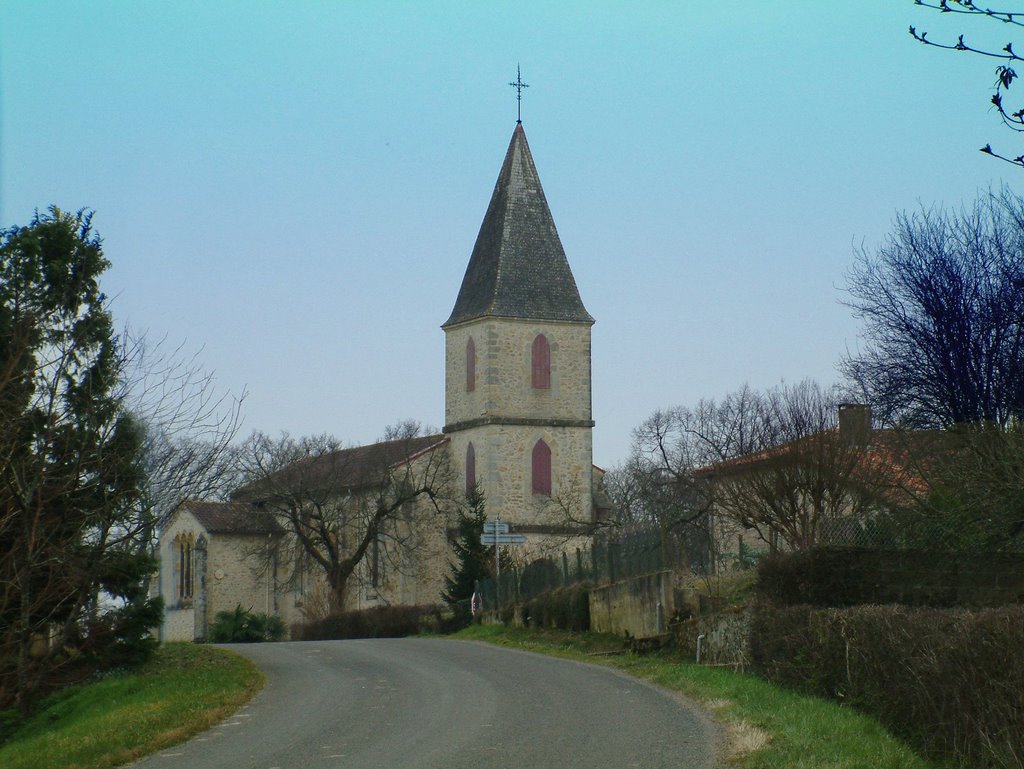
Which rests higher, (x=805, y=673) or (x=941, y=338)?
(x=941, y=338)

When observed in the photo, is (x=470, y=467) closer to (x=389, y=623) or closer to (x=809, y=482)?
(x=389, y=623)

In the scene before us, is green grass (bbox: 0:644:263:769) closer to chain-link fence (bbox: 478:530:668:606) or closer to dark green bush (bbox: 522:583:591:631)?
chain-link fence (bbox: 478:530:668:606)

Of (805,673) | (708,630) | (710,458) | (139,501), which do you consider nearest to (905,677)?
(805,673)

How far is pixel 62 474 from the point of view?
69.8 ft

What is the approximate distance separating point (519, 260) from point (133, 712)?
4511cm

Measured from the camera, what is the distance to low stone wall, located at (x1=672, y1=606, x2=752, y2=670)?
22.2 meters

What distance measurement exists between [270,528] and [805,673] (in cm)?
5213

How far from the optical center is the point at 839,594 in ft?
71.7

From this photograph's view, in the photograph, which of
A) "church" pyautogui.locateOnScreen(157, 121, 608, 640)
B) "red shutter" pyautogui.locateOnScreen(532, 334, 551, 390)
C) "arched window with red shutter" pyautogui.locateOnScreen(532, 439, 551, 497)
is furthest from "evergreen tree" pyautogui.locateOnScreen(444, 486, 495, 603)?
"red shutter" pyautogui.locateOnScreen(532, 334, 551, 390)

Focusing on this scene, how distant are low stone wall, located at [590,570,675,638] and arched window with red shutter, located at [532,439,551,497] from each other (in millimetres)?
28830

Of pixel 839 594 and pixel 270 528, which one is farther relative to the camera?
pixel 270 528

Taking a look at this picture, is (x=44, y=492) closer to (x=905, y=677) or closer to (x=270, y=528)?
(x=905, y=677)

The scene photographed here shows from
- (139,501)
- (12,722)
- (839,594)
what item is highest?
(139,501)

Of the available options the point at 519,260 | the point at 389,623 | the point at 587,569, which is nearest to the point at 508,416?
the point at 519,260
